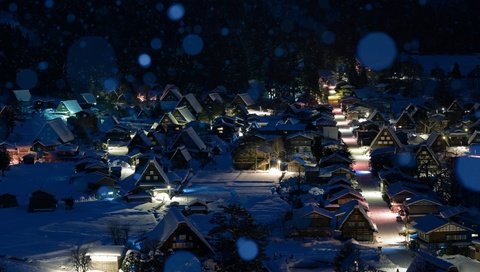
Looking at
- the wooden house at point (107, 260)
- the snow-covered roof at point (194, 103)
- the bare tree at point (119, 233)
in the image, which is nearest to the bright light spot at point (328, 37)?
the snow-covered roof at point (194, 103)

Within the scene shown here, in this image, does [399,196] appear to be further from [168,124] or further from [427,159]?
[168,124]

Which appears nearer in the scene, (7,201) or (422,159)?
(7,201)

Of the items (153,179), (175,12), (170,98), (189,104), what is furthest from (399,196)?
(175,12)

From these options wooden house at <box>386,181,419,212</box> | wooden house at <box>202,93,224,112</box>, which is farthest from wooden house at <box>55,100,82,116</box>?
wooden house at <box>386,181,419,212</box>

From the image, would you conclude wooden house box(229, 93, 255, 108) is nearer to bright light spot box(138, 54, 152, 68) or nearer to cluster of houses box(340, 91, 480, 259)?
cluster of houses box(340, 91, 480, 259)

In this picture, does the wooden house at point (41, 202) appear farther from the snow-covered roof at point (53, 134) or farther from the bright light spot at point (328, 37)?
the bright light spot at point (328, 37)

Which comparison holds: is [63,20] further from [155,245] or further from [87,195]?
[155,245]
